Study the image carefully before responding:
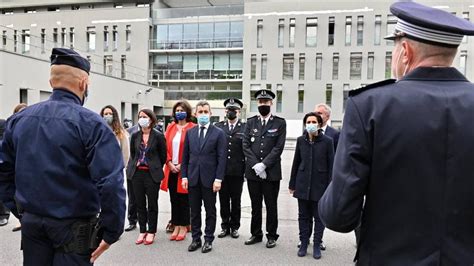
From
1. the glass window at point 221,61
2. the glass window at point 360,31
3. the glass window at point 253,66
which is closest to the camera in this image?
the glass window at point 360,31

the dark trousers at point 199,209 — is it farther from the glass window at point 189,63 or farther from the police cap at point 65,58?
the glass window at point 189,63

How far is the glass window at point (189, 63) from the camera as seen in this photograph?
42812 mm

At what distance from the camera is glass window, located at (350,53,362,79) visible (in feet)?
124

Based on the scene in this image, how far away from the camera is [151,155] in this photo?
5375mm

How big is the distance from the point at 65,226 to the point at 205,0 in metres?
47.9

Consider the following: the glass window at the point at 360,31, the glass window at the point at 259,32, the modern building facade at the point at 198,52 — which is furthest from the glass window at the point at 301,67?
the modern building facade at the point at 198,52

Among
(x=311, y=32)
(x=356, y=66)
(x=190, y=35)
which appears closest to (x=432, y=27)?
(x=356, y=66)

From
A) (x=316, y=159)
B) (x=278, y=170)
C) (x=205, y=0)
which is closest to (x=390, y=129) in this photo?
(x=316, y=159)

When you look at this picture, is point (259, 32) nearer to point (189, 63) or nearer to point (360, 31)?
point (189, 63)

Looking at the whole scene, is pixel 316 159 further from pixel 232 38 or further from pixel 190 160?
pixel 232 38

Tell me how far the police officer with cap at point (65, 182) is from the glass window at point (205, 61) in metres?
40.7

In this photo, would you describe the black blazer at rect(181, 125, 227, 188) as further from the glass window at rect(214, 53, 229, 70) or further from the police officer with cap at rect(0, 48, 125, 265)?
the glass window at rect(214, 53, 229, 70)

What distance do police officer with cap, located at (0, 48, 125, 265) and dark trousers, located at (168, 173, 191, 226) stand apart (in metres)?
3.15

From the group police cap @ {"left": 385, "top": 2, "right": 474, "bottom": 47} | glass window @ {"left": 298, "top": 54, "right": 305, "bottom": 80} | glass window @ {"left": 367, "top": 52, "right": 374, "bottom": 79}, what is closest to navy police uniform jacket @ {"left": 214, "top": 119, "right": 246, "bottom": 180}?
police cap @ {"left": 385, "top": 2, "right": 474, "bottom": 47}
